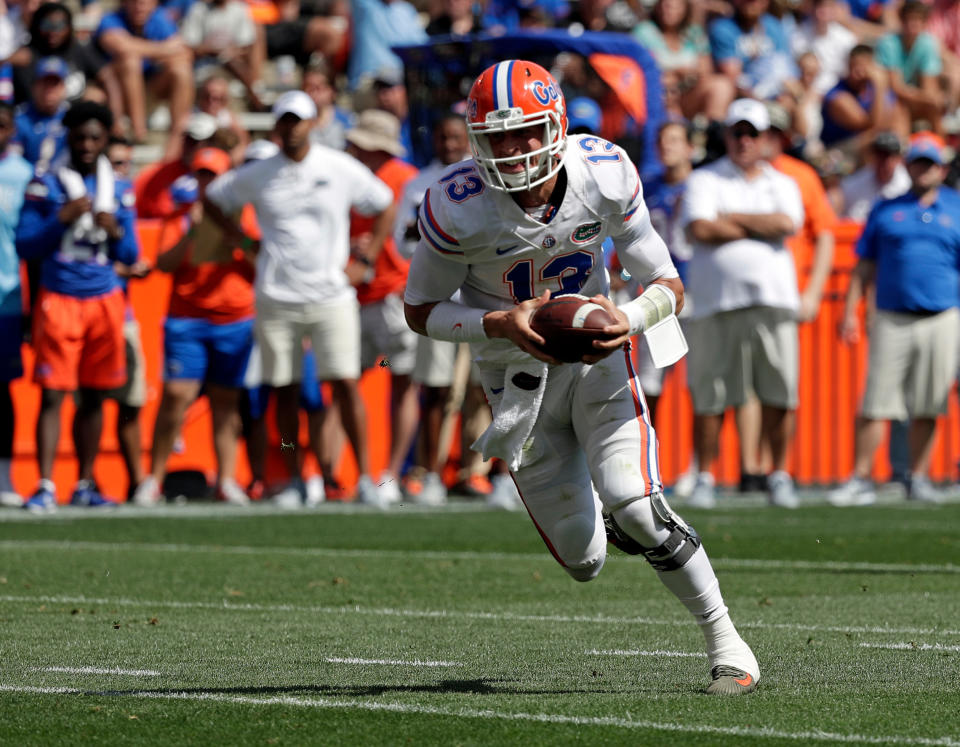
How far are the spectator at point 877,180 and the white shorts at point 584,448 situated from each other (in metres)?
8.70

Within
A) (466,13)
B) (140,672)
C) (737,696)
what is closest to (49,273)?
(466,13)

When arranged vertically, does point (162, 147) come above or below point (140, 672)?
below

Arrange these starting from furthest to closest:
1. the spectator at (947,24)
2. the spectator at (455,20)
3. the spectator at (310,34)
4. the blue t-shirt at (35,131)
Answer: the spectator at (947,24), the spectator at (310,34), the spectator at (455,20), the blue t-shirt at (35,131)

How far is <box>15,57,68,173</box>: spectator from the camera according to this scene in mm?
13250

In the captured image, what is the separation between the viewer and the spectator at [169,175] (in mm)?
12875

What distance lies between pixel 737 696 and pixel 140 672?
6.08 ft

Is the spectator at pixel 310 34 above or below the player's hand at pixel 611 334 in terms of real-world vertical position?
below

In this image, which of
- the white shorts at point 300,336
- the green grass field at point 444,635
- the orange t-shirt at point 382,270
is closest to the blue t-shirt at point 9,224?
the white shorts at point 300,336

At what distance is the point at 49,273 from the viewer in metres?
11.7

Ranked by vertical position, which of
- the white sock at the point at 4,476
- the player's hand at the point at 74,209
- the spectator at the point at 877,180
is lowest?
the white sock at the point at 4,476

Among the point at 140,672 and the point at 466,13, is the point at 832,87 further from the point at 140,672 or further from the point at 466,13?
the point at 140,672

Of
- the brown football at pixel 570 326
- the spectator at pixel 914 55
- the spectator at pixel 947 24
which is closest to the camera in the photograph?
the brown football at pixel 570 326

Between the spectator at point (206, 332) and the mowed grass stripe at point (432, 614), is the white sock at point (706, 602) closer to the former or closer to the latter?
the mowed grass stripe at point (432, 614)

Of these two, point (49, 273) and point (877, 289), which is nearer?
point (49, 273)
